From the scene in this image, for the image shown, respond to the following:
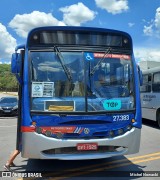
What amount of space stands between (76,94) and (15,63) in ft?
4.51

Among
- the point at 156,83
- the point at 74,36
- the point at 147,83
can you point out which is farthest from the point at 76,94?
the point at 147,83

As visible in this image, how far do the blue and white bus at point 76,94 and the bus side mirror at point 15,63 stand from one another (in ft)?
0.07

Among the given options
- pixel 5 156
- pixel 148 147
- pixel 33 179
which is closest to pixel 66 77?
pixel 33 179

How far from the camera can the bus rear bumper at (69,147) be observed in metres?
6.38

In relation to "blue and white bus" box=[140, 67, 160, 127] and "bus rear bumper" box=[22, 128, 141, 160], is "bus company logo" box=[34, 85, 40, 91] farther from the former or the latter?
"blue and white bus" box=[140, 67, 160, 127]

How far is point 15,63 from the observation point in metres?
6.80

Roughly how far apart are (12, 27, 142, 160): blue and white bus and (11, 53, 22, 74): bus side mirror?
0.02 m

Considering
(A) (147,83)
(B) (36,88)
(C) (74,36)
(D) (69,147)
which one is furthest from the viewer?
(A) (147,83)

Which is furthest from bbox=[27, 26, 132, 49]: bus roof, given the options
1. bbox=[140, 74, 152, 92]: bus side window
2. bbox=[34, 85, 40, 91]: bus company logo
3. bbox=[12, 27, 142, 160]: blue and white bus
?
bbox=[140, 74, 152, 92]: bus side window

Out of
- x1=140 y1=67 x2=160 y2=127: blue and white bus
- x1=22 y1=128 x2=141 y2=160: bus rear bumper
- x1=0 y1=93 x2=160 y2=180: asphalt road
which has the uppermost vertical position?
x1=140 y1=67 x2=160 y2=127: blue and white bus

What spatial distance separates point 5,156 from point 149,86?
8927 mm

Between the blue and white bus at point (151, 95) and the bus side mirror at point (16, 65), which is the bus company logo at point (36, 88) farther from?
the blue and white bus at point (151, 95)

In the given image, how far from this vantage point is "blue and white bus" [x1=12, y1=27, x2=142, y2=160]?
648 cm

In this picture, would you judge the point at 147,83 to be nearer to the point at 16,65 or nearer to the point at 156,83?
the point at 156,83
